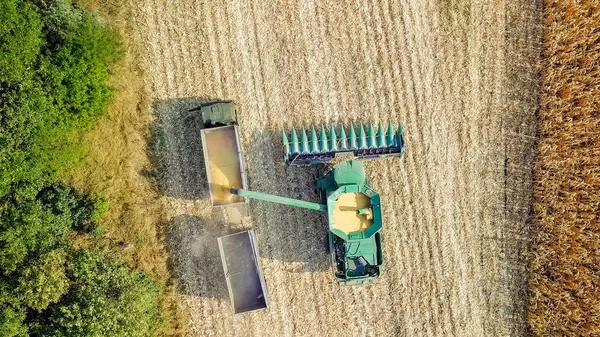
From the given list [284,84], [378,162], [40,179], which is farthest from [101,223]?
[378,162]

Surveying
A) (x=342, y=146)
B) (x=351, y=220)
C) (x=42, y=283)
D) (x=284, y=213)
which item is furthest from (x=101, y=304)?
(x=342, y=146)

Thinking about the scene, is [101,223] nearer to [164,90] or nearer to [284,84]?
[164,90]

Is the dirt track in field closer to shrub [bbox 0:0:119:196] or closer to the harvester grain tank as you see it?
the harvester grain tank

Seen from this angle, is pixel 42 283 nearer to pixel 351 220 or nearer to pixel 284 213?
pixel 284 213

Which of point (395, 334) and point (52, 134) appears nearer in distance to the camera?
point (52, 134)

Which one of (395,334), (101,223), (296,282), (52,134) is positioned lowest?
(395,334)

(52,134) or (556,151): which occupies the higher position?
(52,134)
